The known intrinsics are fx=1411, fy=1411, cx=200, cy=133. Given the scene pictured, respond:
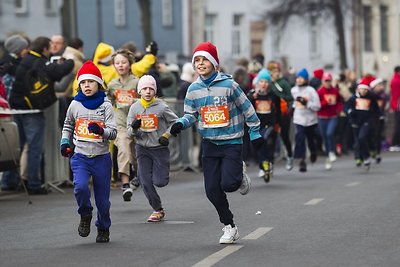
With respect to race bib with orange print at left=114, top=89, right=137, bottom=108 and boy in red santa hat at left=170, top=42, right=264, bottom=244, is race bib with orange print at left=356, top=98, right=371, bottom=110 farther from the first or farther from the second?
boy in red santa hat at left=170, top=42, right=264, bottom=244

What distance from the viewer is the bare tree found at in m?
51.6

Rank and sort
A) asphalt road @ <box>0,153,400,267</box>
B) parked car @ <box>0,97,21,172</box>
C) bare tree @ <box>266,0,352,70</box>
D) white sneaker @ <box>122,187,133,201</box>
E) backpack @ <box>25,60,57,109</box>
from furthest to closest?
bare tree @ <box>266,0,352,70</box>, backpack @ <box>25,60,57,109</box>, parked car @ <box>0,97,21,172</box>, white sneaker @ <box>122,187,133,201</box>, asphalt road @ <box>0,153,400,267</box>

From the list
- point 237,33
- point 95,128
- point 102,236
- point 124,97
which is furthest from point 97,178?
point 237,33

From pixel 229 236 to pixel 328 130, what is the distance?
14946 mm

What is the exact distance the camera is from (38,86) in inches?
745

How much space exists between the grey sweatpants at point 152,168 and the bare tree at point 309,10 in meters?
36.8

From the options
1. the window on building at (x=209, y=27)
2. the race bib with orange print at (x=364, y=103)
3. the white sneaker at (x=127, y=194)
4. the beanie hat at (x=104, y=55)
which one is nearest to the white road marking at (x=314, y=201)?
the white sneaker at (x=127, y=194)

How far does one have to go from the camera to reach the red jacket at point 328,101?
89.2 ft

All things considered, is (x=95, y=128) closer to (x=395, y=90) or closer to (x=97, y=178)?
(x=97, y=178)

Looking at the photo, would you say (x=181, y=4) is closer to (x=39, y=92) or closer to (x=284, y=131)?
(x=284, y=131)

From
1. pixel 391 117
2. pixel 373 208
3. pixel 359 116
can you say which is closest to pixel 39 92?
pixel 373 208

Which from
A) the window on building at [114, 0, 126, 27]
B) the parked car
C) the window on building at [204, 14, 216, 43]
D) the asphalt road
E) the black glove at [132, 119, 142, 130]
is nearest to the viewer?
the asphalt road

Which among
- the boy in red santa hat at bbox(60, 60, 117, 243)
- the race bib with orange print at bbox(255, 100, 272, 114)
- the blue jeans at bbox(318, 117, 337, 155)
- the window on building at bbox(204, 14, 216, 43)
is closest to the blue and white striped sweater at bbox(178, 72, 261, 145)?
the boy in red santa hat at bbox(60, 60, 117, 243)

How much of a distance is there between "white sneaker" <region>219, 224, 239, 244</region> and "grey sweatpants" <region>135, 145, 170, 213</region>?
104 inches
